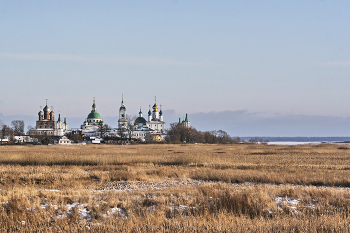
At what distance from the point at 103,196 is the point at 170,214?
388 centimetres

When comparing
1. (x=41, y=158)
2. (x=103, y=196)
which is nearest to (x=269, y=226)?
(x=103, y=196)

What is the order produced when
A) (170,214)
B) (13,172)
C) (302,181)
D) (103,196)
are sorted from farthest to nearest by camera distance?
(13,172)
(302,181)
(103,196)
(170,214)

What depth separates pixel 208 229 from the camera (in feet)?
29.7

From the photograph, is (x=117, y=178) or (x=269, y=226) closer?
(x=269, y=226)

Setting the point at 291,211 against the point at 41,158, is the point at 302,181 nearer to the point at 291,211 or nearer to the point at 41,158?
the point at 291,211

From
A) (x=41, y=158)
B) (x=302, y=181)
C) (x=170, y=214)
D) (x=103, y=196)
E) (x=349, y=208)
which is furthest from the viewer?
(x=41, y=158)

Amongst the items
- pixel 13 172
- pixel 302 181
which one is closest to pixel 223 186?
pixel 302 181

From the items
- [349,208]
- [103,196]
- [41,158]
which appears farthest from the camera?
[41,158]

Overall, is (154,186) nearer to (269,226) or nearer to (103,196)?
(103,196)

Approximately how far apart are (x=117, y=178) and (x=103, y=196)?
→ 783cm

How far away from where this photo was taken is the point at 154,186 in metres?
18.7

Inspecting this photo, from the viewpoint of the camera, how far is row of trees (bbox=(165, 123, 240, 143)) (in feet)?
508

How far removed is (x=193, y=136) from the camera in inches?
6304

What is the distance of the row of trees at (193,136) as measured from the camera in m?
155
